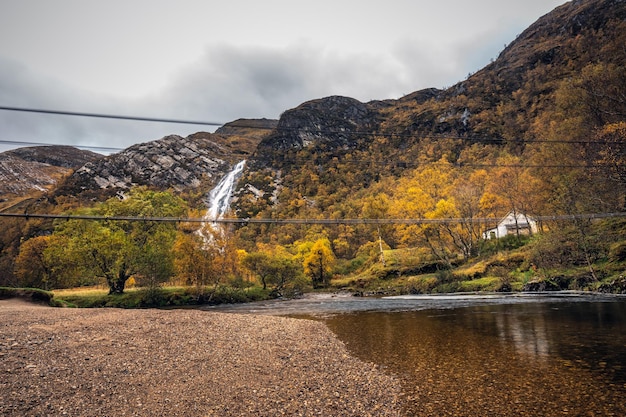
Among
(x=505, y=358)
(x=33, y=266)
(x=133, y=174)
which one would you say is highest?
(x=133, y=174)

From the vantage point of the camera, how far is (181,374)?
1077 centimetres

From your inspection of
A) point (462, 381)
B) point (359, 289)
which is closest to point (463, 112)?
point (359, 289)

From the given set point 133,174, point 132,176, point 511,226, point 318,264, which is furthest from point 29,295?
point 133,174

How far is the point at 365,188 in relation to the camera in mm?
130500

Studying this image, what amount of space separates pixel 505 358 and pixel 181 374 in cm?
1007

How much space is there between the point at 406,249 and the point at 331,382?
5525 centimetres

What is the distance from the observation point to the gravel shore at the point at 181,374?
815cm

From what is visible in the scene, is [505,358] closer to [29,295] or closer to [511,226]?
→ [29,295]

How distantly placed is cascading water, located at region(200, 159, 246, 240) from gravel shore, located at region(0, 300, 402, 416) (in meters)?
86.8

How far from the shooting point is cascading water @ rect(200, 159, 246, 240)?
383 ft

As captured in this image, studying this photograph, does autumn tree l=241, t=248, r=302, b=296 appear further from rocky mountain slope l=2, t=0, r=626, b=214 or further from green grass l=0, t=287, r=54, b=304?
rocky mountain slope l=2, t=0, r=626, b=214

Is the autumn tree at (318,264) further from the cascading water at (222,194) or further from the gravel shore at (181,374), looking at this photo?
the gravel shore at (181,374)

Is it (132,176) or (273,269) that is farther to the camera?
(132,176)

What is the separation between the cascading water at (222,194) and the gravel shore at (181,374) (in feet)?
285
